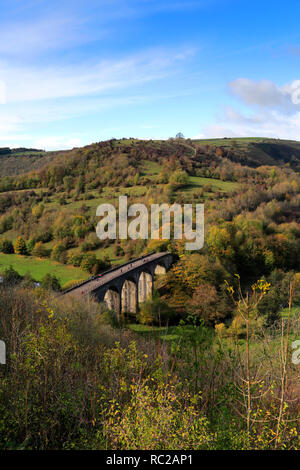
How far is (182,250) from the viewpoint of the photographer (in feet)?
159

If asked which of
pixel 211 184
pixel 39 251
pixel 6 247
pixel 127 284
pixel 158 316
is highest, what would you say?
pixel 211 184

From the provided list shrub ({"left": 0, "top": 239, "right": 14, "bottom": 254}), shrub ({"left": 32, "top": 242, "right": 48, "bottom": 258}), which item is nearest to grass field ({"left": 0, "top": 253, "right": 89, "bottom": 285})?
shrub ({"left": 32, "top": 242, "right": 48, "bottom": 258})

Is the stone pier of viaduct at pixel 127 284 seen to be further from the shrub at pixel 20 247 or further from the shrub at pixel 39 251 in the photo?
the shrub at pixel 20 247

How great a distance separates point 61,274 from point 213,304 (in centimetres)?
2413

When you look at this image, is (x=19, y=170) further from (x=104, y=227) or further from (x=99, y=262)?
(x=99, y=262)

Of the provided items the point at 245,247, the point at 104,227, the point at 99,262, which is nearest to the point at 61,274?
the point at 99,262

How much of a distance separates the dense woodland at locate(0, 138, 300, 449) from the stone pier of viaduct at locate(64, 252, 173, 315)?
6.31 ft

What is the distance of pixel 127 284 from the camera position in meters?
41.0

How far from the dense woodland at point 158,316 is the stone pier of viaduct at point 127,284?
1.92m

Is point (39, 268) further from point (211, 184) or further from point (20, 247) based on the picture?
point (211, 184)

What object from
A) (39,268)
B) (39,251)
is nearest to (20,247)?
(39,251)

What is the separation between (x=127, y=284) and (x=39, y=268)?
19.1 m

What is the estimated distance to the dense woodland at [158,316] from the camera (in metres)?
5.86

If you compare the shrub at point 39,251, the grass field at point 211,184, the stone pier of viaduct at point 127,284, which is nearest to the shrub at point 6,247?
the shrub at point 39,251
